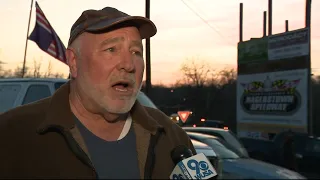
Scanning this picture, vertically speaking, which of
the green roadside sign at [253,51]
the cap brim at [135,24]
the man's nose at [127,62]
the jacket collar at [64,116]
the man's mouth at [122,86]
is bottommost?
the jacket collar at [64,116]

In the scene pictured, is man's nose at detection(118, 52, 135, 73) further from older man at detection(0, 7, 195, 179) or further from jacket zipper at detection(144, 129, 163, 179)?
jacket zipper at detection(144, 129, 163, 179)

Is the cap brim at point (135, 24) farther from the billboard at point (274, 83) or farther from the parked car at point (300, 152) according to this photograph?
the billboard at point (274, 83)

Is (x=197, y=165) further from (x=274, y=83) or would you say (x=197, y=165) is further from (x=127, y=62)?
(x=274, y=83)

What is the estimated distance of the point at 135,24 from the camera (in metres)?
2.09

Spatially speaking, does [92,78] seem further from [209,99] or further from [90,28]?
[209,99]

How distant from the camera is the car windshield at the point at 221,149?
8977 mm

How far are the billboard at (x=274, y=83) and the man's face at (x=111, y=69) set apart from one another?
19950 millimetres

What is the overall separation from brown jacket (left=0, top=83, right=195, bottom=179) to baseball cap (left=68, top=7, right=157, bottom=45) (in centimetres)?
32

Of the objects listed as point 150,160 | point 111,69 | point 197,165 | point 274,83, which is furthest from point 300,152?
point 111,69

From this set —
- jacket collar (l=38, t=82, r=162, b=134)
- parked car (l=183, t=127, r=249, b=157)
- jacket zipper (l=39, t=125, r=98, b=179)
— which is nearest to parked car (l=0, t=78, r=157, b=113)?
parked car (l=183, t=127, r=249, b=157)

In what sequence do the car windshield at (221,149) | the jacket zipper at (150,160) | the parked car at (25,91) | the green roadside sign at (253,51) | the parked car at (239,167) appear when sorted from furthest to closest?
1. the green roadside sign at (253,51)
2. the car windshield at (221,149)
3. the parked car at (239,167)
4. the parked car at (25,91)
5. the jacket zipper at (150,160)

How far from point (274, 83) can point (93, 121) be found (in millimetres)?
22177

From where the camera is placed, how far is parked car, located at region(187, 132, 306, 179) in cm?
840

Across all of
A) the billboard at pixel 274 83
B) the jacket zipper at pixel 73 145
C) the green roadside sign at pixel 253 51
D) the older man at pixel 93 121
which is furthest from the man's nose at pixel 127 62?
the green roadside sign at pixel 253 51
